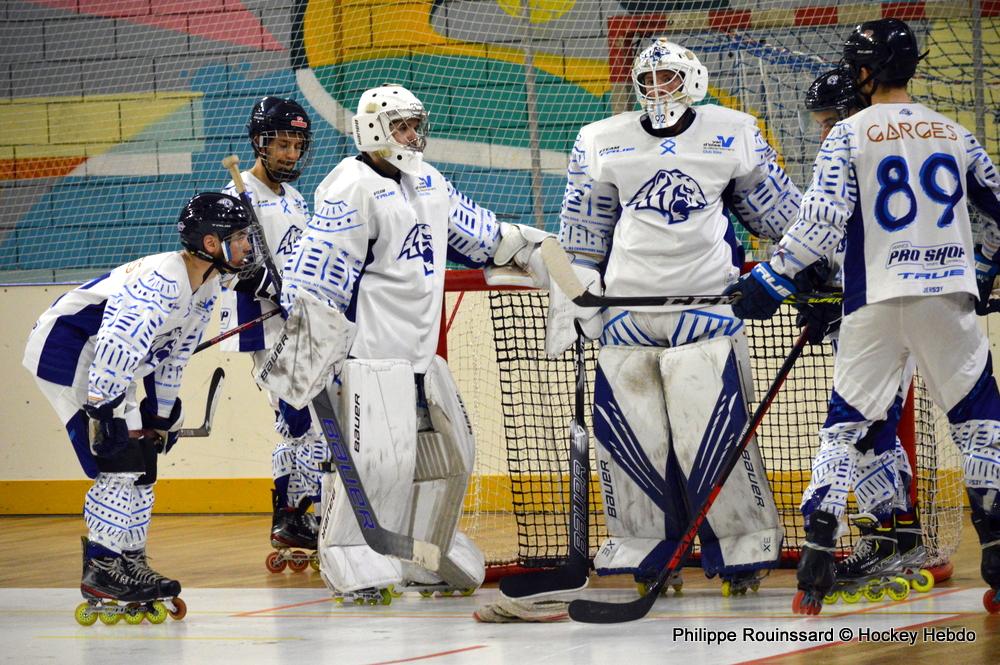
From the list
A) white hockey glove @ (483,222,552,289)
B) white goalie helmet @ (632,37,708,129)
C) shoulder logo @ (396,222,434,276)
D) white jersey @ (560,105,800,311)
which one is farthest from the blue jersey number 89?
shoulder logo @ (396,222,434,276)

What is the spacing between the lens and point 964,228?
341 centimetres

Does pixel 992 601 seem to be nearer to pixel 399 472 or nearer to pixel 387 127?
pixel 399 472

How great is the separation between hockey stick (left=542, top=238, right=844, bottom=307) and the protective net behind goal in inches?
27.5

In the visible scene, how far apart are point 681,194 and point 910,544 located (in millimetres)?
1187

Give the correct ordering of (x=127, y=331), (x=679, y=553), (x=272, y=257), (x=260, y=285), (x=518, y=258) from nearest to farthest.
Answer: (x=679, y=553) → (x=127, y=331) → (x=518, y=258) → (x=260, y=285) → (x=272, y=257)

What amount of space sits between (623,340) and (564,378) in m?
1.71

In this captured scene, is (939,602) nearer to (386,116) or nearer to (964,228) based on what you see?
(964,228)

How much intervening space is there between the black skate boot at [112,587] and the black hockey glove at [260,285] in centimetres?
115

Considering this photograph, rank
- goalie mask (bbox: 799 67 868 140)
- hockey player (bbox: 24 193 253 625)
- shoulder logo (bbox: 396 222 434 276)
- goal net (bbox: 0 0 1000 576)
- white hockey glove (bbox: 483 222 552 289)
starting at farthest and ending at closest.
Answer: goal net (bbox: 0 0 1000 576)
white hockey glove (bbox: 483 222 552 289)
goalie mask (bbox: 799 67 868 140)
shoulder logo (bbox: 396 222 434 276)
hockey player (bbox: 24 193 253 625)

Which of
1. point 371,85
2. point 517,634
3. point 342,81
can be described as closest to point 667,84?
point 517,634

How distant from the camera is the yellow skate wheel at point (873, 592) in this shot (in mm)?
3744

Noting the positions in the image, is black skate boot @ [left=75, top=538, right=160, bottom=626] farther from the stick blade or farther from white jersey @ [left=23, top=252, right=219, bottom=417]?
the stick blade

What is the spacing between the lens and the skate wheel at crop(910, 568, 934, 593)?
3.91 m

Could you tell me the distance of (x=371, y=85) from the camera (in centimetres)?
715
